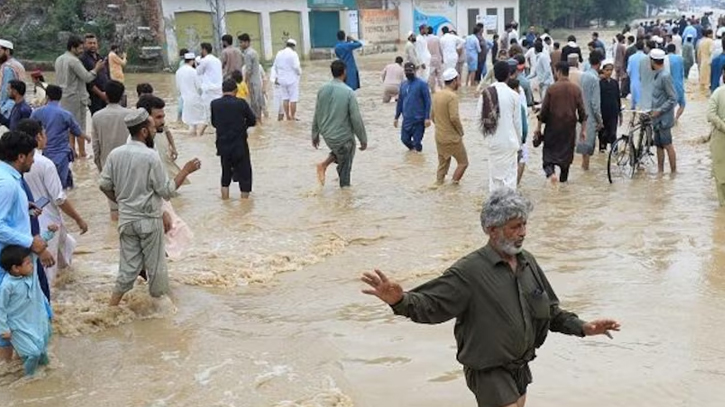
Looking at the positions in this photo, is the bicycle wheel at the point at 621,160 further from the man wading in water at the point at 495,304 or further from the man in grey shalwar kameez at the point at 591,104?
the man wading in water at the point at 495,304

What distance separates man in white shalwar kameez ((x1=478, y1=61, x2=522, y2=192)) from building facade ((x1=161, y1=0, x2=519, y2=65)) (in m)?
23.2

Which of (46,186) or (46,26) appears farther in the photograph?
(46,26)

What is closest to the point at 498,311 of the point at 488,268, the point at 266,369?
the point at 488,268

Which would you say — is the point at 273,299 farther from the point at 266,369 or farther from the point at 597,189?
the point at 597,189

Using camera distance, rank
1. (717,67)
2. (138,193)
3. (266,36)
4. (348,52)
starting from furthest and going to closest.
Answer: (266,36), (348,52), (717,67), (138,193)

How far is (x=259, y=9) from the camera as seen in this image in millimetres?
33438

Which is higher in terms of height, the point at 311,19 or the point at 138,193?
the point at 311,19

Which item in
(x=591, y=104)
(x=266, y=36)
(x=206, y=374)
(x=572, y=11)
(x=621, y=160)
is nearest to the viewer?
(x=206, y=374)

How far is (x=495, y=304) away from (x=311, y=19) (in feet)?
112

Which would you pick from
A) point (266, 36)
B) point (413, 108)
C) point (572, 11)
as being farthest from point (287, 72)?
point (572, 11)

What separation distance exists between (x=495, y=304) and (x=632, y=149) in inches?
311

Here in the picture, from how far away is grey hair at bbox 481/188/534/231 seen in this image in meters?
3.48

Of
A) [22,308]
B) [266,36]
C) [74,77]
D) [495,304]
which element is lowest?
[22,308]

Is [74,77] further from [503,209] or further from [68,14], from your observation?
[68,14]
